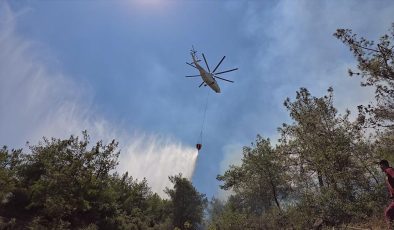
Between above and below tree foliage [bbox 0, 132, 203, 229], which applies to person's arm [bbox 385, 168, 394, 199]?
below

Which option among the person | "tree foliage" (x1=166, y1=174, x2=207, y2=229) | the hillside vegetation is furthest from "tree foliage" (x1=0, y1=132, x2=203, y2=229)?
the person

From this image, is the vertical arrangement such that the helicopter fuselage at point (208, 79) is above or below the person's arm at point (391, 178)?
above

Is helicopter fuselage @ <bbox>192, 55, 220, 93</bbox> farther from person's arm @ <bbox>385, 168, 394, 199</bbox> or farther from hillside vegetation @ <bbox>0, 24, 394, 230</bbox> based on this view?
person's arm @ <bbox>385, 168, 394, 199</bbox>

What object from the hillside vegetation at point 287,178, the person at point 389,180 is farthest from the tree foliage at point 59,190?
the person at point 389,180

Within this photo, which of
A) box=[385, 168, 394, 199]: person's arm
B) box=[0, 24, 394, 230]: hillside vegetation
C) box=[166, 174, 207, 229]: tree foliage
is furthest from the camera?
box=[166, 174, 207, 229]: tree foliage

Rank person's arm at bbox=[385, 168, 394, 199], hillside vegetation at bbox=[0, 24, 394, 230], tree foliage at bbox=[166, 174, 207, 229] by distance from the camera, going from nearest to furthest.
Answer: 1. person's arm at bbox=[385, 168, 394, 199]
2. hillside vegetation at bbox=[0, 24, 394, 230]
3. tree foliage at bbox=[166, 174, 207, 229]

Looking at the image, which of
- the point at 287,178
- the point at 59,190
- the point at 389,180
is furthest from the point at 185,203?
the point at 389,180

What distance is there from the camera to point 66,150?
101ft

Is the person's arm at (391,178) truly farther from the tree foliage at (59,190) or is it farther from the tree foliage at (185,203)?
the tree foliage at (185,203)

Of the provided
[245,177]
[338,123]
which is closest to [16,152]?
[245,177]

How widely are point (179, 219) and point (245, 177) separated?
12395mm

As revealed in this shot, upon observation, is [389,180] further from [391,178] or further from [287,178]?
[287,178]

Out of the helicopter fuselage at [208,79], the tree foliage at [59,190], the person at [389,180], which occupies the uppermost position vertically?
the helicopter fuselage at [208,79]

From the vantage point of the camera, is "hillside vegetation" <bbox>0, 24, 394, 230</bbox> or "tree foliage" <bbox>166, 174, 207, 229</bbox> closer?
"hillside vegetation" <bbox>0, 24, 394, 230</bbox>
